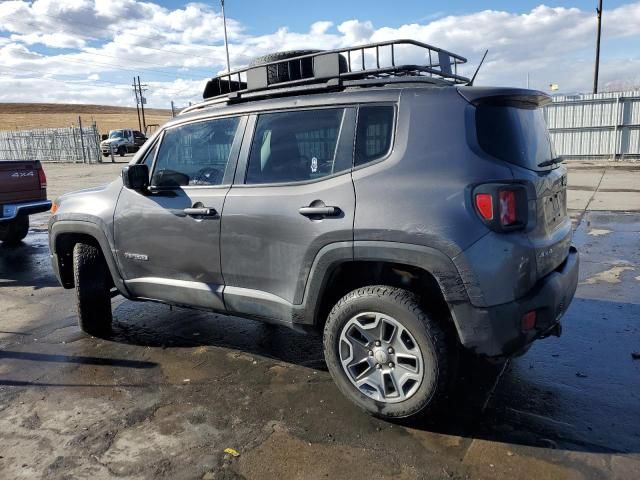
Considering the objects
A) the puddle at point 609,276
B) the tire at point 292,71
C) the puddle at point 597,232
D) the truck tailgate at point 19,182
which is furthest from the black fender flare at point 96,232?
the puddle at point 597,232

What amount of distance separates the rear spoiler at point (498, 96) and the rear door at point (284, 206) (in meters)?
0.70

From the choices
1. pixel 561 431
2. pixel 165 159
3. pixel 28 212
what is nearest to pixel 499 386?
pixel 561 431

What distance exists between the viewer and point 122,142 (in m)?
36.3

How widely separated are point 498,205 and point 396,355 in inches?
40.6

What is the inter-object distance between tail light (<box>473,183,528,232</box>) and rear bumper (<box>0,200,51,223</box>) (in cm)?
753

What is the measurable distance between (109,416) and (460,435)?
7.15ft

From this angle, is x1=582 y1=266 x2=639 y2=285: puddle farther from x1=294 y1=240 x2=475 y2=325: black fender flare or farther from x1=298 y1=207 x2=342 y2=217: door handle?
x1=298 y1=207 x2=342 y2=217: door handle

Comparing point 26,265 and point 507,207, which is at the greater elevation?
point 507,207

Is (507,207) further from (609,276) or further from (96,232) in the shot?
(609,276)

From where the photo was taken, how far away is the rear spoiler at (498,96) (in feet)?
9.72

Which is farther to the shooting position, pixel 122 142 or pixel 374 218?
pixel 122 142

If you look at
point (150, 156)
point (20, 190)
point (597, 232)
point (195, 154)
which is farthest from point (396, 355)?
point (20, 190)

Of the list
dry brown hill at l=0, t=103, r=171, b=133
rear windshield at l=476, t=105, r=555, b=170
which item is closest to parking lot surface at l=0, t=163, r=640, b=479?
rear windshield at l=476, t=105, r=555, b=170

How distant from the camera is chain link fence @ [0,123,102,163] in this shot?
31.4 m
